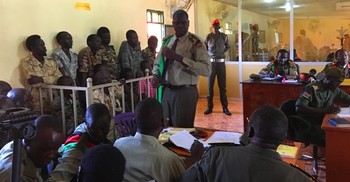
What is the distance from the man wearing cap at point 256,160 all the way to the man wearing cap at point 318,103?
2.08 metres

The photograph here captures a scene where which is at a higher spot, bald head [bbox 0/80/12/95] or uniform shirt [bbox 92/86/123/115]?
bald head [bbox 0/80/12/95]

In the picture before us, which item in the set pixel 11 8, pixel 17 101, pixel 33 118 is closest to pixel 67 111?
pixel 17 101

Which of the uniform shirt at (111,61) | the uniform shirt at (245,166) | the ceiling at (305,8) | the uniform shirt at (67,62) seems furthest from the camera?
the ceiling at (305,8)

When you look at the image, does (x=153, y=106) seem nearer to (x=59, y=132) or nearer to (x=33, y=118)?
(x=59, y=132)

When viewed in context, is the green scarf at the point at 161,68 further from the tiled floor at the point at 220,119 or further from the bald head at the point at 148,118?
the tiled floor at the point at 220,119

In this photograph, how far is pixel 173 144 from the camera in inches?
92.2

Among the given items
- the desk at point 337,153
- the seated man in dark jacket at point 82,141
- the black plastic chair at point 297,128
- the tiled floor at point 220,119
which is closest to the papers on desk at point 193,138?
the seated man in dark jacket at point 82,141

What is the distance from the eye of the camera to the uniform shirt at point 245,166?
1.33 m

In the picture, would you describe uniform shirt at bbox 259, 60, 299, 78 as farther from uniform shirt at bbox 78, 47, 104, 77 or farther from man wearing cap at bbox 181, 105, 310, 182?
man wearing cap at bbox 181, 105, 310, 182

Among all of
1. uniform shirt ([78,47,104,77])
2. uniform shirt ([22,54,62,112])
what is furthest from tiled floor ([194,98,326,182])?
uniform shirt ([22,54,62,112])

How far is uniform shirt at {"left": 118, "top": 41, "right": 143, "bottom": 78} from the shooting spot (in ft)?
16.8

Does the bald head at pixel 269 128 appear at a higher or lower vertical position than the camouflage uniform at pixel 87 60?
lower

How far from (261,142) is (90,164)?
2.24 feet

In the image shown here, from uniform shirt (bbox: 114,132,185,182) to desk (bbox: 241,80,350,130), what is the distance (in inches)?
122
